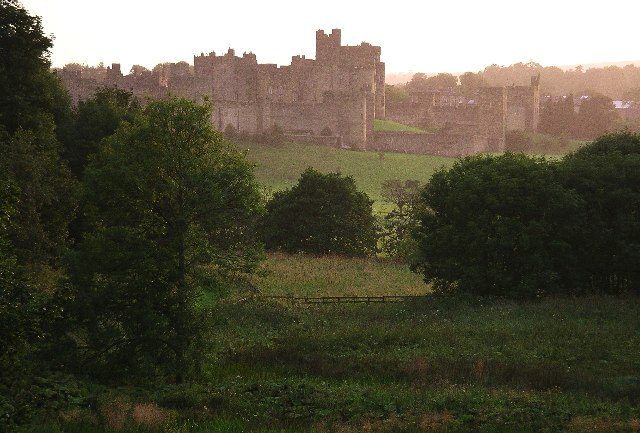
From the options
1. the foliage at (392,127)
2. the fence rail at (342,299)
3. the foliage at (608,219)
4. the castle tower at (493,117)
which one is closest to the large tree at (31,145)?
the fence rail at (342,299)

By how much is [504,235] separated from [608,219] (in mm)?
3978

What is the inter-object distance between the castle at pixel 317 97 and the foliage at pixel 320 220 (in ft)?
87.9

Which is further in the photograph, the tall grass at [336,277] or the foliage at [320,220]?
the foliage at [320,220]

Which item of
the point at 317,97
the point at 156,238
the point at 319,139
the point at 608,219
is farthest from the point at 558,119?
the point at 156,238

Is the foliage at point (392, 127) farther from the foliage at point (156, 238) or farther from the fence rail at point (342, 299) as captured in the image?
the foliage at point (156, 238)

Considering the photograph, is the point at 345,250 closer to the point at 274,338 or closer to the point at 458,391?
the point at 274,338

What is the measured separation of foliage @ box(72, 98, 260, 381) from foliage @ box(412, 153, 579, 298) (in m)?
10.9

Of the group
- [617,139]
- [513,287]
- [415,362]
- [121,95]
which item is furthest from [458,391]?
[121,95]

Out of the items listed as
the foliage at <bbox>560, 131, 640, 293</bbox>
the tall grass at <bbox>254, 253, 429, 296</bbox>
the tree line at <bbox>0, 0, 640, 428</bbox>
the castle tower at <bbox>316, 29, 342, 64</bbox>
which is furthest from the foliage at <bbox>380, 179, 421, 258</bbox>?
the castle tower at <bbox>316, 29, 342, 64</bbox>

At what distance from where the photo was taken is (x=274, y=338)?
24594 millimetres

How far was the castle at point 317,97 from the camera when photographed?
72688mm

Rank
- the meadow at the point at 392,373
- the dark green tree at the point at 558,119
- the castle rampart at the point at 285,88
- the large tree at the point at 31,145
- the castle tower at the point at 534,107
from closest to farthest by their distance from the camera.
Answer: the meadow at the point at 392,373 → the large tree at the point at 31,145 → the castle rampart at the point at 285,88 → the dark green tree at the point at 558,119 → the castle tower at the point at 534,107

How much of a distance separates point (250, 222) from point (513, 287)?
17.4 metres

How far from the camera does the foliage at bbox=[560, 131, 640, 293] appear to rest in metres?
30.8
